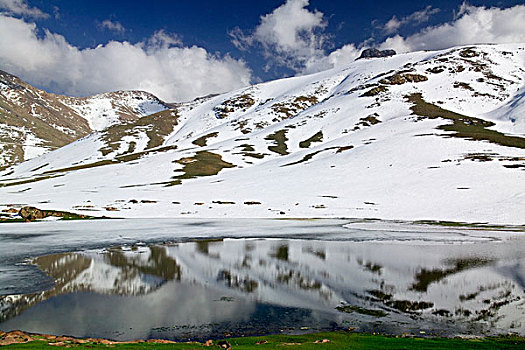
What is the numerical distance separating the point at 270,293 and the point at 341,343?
8.36 m

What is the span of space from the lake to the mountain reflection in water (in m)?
0.08

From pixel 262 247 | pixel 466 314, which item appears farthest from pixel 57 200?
pixel 466 314

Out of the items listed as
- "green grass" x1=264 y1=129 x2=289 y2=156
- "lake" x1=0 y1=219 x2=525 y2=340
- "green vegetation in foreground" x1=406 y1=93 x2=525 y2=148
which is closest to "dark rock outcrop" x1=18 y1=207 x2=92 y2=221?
"lake" x1=0 y1=219 x2=525 y2=340

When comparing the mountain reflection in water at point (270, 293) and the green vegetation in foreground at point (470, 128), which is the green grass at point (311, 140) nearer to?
the green vegetation in foreground at point (470, 128)

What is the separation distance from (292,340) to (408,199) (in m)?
68.3

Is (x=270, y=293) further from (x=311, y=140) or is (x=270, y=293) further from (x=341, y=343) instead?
(x=311, y=140)

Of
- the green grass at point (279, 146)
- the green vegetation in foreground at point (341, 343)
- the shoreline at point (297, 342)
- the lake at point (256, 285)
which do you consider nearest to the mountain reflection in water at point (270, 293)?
the lake at point (256, 285)

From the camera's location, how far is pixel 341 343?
14102mm

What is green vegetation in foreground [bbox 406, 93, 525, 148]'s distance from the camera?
123756 mm

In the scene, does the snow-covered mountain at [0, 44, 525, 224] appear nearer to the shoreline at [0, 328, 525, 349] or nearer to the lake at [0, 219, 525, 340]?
the lake at [0, 219, 525, 340]

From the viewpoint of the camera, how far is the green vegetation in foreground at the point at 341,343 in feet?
43.6

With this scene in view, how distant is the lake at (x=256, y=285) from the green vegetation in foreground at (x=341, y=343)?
1.44 m

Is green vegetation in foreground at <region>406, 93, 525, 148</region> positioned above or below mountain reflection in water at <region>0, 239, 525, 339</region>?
above

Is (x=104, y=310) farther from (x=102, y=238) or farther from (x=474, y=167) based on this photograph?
(x=474, y=167)
